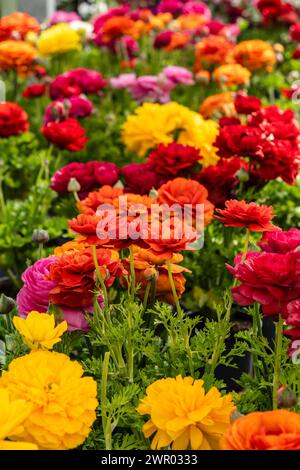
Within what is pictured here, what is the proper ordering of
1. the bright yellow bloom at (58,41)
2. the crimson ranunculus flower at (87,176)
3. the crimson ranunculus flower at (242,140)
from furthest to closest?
1. the bright yellow bloom at (58,41)
2. the crimson ranunculus flower at (87,176)
3. the crimson ranunculus flower at (242,140)

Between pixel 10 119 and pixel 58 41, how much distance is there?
939mm

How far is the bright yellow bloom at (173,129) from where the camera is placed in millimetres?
1907

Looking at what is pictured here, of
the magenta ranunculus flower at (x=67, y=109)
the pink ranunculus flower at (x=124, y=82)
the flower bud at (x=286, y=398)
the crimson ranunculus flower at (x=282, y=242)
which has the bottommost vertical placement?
the pink ranunculus flower at (x=124, y=82)

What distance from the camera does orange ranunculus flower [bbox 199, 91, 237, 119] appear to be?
7.18 ft

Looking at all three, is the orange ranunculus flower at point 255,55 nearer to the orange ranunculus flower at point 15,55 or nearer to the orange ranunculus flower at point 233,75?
the orange ranunculus flower at point 233,75

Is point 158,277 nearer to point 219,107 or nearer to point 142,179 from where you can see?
point 142,179

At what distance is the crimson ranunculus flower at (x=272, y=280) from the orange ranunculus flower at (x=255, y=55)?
1.98 metres

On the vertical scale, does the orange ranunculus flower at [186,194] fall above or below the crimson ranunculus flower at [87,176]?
above

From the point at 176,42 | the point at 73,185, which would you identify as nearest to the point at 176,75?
the point at 176,42

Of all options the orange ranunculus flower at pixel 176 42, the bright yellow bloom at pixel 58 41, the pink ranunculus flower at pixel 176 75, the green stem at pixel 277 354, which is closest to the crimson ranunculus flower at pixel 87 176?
the green stem at pixel 277 354

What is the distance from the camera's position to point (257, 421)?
0.74 meters

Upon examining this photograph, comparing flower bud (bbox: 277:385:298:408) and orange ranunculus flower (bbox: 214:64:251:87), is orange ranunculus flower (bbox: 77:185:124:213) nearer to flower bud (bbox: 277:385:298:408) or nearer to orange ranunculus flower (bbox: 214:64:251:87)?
flower bud (bbox: 277:385:298:408)

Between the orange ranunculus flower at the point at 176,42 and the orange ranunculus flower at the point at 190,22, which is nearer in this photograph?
the orange ranunculus flower at the point at 176,42

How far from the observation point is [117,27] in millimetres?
2867
